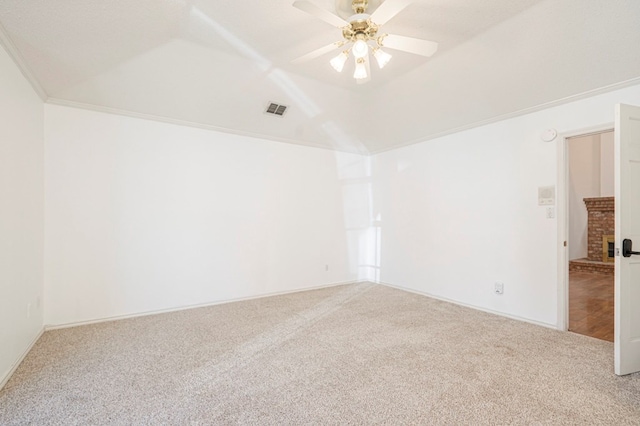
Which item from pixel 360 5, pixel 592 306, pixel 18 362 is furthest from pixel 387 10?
pixel 592 306

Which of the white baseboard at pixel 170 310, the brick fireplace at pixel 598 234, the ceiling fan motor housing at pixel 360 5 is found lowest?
the white baseboard at pixel 170 310

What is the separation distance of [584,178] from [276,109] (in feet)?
A: 25.0

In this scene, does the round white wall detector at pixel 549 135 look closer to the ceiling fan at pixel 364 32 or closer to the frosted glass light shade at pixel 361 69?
the ceiling fan at pixel 364 32

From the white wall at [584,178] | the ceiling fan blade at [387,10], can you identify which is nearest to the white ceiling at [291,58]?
the ceiling fan blade at [387,10]

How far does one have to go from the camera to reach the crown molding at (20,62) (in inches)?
90.8

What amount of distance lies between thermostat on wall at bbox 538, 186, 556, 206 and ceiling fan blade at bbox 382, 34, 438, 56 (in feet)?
7.17

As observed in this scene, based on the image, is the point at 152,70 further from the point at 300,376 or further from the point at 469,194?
the point at 469,194

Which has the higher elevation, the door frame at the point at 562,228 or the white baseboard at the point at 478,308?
the door frame at the point at 562,228

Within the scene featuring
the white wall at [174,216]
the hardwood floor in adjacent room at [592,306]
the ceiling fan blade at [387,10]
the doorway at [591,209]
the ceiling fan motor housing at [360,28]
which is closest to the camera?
the ceiling fan blade at [387,10]

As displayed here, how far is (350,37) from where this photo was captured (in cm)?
232

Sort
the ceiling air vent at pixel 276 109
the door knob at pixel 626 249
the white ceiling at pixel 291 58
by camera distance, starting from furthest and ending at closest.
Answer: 1. the ceiling air vent at pixel 276 109
2. the white ceiling at pixel 291 58
3. the door knob at pixel 626 249

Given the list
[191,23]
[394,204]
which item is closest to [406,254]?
[394,204]

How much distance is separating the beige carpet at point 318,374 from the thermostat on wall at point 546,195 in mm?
1364

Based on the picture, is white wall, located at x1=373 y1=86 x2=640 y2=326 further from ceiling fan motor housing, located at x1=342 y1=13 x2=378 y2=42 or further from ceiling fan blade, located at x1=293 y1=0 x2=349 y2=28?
ceiling fan blade, located at x1=293 y1=0 x2=349 y2=28
